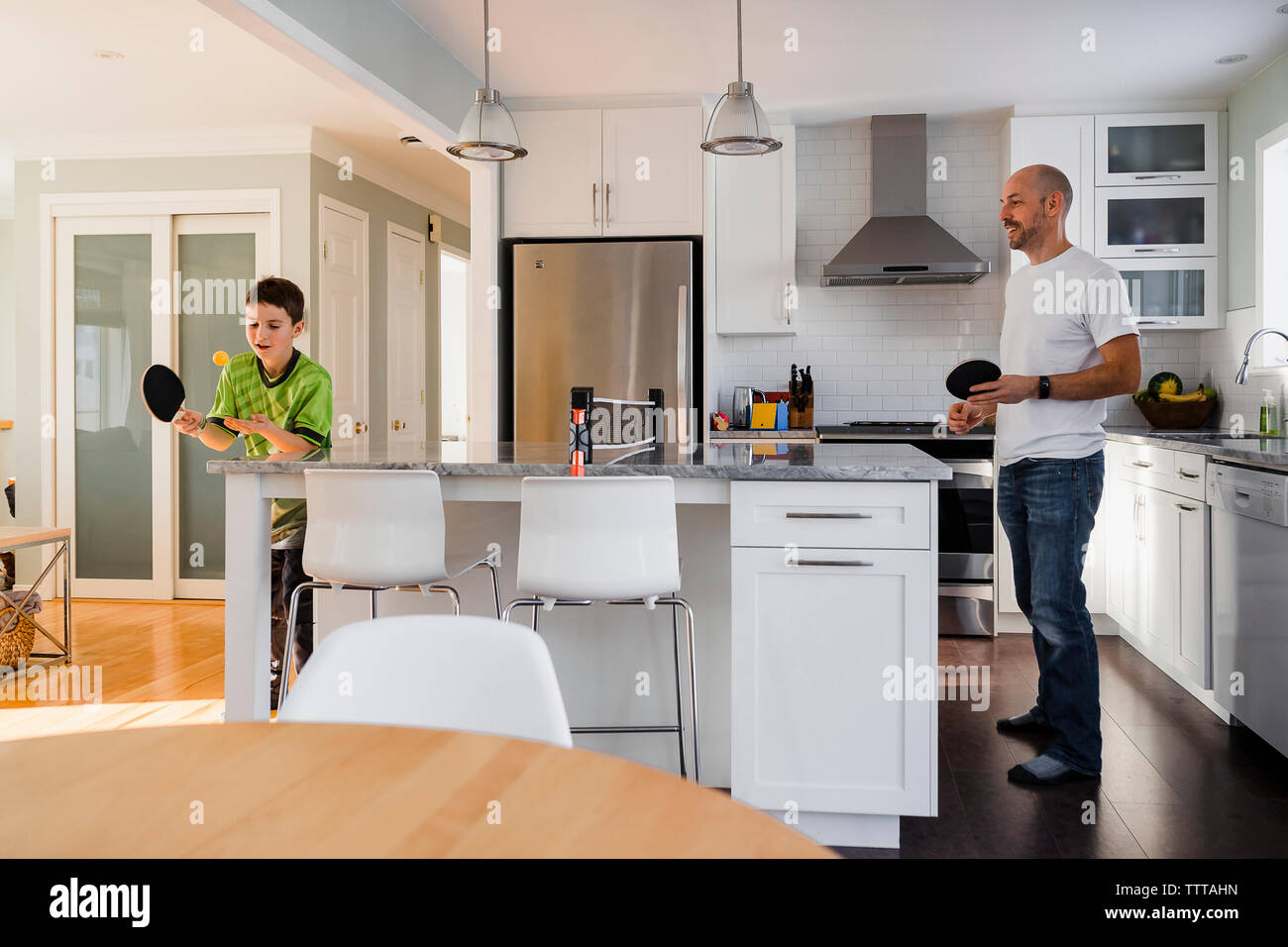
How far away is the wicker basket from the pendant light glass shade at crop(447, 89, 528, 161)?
2.51m

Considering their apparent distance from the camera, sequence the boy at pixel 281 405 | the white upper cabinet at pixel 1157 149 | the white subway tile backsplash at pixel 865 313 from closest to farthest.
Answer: the boy at pixel 281 405, the white upper cabinet at pixel 1157 149, the white subway tile backsplash at pixel 865 313

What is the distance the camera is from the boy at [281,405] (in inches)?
110

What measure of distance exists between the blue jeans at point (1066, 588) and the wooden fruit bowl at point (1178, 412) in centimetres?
223

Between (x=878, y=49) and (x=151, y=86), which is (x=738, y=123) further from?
(x=151, y=86)

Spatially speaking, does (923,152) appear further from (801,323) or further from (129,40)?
(129,40)

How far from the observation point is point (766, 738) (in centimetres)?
226

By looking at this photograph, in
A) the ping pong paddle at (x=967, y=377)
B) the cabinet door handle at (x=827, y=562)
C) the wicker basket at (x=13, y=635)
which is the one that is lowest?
the wicker basket at (x=13, y=635)

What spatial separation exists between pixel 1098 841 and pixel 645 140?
3.61 meters

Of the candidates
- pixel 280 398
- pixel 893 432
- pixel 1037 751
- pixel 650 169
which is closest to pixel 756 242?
pixel 650 169

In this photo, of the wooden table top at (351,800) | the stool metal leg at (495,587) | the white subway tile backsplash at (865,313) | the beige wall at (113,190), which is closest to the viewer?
the wooden table top at (351,800)

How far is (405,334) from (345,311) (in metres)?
0.78

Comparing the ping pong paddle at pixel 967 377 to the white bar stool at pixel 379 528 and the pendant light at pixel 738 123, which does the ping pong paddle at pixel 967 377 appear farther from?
the white bar stool at pixel 379 528

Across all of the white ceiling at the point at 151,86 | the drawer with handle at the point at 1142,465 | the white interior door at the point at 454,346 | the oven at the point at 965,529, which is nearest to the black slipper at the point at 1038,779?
the drawer with handle at the point at 1142,465
